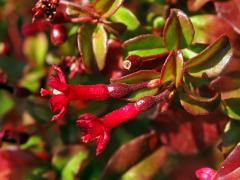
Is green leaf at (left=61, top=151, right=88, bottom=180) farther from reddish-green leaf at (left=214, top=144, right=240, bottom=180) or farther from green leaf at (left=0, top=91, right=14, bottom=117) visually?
reddish-green leaf at (left=214, top=144, right=240, bottom=180)

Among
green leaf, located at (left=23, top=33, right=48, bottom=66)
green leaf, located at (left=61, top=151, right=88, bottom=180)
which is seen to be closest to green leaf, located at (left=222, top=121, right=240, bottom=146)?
green leaf, located at (left=61, top=151, right=88, bottom=180)

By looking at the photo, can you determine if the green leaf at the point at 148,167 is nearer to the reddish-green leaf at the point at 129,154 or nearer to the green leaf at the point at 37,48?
the reddish-green leaf at the point at 129,154

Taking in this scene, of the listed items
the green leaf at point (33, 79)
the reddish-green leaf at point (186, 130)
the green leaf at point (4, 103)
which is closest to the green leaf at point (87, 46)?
the reddish-green leaf at point (186, 130)

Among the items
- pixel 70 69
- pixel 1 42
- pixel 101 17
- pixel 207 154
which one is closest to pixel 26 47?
pixel 1 42

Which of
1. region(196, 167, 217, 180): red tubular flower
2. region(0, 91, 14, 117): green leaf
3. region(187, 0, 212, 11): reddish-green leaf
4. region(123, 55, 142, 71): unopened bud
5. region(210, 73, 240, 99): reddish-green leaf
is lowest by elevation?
region(0, 91, 14, 117): green leaf

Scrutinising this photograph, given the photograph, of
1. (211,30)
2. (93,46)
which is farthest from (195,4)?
(93,46)
